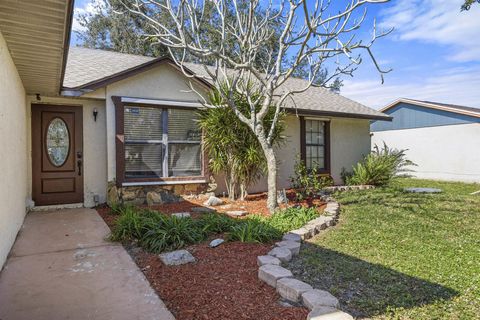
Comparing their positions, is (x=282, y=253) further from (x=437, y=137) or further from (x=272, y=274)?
(x=437, y=137)

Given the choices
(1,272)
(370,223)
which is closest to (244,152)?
(370,223)

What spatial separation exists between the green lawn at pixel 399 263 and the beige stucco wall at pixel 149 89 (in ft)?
15.5

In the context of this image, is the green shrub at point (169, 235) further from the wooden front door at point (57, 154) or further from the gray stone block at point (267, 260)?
the wooden front door at point (57, 154)

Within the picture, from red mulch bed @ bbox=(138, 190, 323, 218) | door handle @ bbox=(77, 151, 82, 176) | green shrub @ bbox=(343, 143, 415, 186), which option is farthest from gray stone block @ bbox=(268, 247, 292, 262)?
green shrub @ bbox=(343, 143, 415, 186)

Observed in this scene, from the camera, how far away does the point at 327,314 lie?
98.0 inches

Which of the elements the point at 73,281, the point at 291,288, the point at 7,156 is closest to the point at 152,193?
the point at 7,156

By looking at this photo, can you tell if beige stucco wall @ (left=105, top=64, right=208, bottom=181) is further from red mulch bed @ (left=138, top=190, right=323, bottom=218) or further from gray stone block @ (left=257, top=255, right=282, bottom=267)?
gray stone block @ (left=257, top=255, right=282, bottom=267)

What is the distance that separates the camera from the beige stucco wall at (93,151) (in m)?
7.27

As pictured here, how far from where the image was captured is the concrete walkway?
271 centimetres

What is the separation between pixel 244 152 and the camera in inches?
295

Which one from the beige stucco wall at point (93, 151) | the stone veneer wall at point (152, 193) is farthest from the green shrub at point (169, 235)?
the beige stucco wall at point (93, 151)

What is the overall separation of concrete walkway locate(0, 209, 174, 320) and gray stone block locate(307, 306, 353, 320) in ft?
3.89

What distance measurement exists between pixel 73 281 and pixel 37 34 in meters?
2.87

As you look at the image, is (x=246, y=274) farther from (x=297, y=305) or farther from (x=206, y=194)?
(x=206, y=194)
